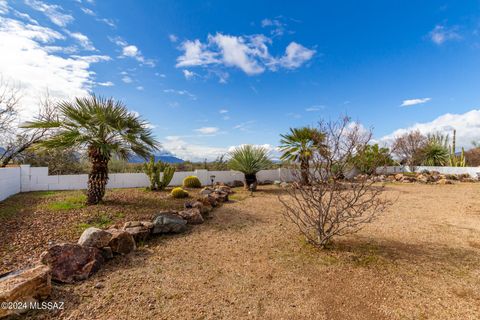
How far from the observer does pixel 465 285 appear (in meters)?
Answer: 2.70

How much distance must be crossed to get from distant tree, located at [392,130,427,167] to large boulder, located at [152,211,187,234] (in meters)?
25.0

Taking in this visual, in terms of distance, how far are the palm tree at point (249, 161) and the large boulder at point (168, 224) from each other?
6529 millimetres

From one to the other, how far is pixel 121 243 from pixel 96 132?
12.6 feet

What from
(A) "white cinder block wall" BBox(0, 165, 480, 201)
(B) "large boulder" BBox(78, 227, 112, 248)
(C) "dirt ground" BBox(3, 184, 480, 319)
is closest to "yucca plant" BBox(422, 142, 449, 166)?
(A) "white cinder block wall" BBox(0, 165, 480, 201)

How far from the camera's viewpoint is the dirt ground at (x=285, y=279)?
7.35 ft

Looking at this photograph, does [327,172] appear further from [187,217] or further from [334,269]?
[187,217]

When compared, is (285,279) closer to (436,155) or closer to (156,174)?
(156,174)

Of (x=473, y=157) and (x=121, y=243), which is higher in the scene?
(x=473, y=157)

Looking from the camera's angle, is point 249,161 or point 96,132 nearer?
point 96,132

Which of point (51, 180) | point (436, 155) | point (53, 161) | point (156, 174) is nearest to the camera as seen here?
point (156, 174)

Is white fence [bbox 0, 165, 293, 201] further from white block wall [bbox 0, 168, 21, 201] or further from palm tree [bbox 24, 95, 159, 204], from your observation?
palm tree [bbox 24, 95, 159, 204]

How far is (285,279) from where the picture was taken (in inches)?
112

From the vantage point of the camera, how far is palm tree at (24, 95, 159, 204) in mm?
5766

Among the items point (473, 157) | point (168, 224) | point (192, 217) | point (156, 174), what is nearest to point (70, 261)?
point (168, 224)
